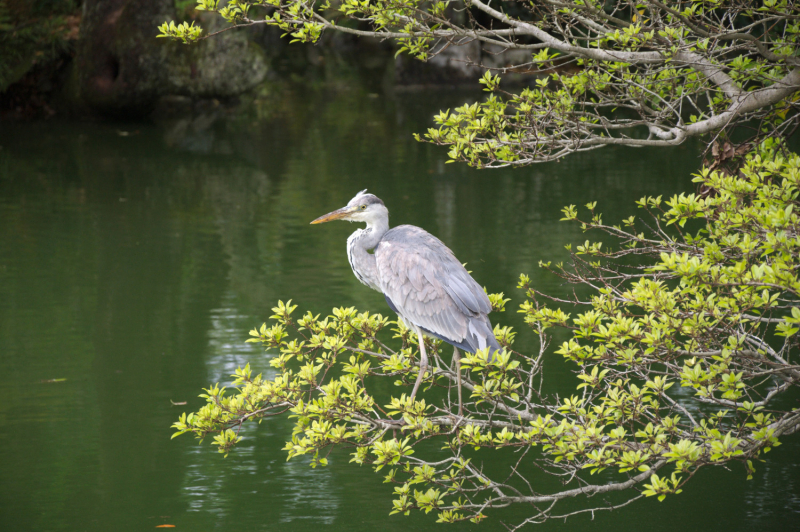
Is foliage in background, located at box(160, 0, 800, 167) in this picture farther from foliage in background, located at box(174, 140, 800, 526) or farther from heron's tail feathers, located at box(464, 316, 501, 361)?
heron's tail feathers, located at box(464, 316, 501, 361)

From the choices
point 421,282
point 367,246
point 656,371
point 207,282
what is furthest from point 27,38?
point 656,371

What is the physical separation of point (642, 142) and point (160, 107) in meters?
15.0

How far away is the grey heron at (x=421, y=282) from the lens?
3863mm

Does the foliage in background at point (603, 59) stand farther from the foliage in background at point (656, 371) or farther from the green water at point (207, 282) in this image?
the green water at point (207, 282)

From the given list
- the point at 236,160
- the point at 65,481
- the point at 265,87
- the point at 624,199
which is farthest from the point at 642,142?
the point at 265,87

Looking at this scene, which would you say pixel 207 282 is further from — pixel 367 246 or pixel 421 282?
pixel 421 282

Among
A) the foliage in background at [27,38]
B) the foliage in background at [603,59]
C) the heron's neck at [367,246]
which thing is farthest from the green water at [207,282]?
the foliage in background at [603,59]

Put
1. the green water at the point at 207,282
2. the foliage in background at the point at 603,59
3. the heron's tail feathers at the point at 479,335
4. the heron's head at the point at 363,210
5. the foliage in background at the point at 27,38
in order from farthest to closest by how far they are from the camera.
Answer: the foliage in background at the point at 27,38 → the green water at the point at 207,282 → the heron's head at the point at 363,210 → the heron's tail feathers at the point at 479,335 → the foliage in background at the point at 603,59

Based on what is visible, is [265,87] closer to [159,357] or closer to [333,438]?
[159,357]

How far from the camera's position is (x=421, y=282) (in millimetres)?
4008

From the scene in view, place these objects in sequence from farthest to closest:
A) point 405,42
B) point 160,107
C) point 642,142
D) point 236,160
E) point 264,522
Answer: point 160,107 → point 236,160 → point 264,522 → point 405,42 → point 642,142

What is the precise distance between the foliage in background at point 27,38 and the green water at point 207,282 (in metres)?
1.14

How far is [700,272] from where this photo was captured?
2.86m

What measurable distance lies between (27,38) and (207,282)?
1023cm
